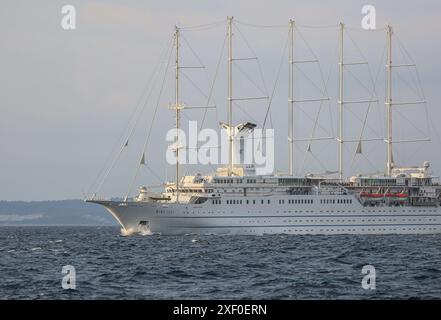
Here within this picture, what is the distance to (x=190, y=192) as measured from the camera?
8812 centimetres

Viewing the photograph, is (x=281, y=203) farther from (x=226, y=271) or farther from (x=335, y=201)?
(x=226, y=271)

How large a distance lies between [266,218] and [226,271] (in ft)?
131

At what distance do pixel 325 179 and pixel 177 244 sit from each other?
25614mm

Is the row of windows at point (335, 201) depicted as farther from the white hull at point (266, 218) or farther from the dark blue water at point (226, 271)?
the dark blue water at point (226, 271)

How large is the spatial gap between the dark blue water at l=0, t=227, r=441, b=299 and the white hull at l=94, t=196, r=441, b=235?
41.8ft

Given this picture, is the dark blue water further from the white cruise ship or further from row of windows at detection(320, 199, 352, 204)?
row of windows at detection(320, 199, 352, 204)

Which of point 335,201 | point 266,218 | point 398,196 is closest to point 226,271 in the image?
point 266,218

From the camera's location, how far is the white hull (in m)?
85.9

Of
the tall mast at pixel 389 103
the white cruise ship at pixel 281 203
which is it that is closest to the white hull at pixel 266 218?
the white cruise ship at pixel 281 203

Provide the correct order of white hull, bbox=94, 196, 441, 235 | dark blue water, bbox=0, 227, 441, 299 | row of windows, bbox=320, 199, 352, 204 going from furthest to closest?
row of windows, bbox=320, 199, 352, 204 < white hull, bbox=94, 196, 441, 235 < dark blue water, bbox=0, 227, 441, 299

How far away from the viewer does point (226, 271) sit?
48.0m

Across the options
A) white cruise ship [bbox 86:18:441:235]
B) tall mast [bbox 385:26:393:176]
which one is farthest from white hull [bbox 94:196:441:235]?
tall mast [bbox 385:26:393:176]
